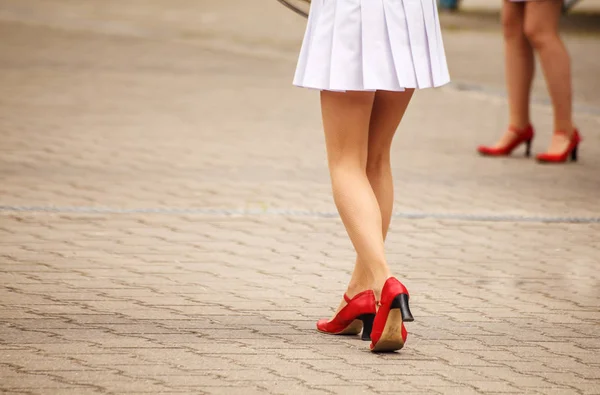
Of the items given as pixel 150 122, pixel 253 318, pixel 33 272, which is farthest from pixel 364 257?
pixel 150 122

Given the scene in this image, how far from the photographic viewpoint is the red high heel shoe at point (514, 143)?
8125 mm

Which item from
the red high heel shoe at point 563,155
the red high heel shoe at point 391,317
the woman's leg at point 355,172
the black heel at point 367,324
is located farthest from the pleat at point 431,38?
the red high heel shoe at point 563,155

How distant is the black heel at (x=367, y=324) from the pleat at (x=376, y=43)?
0.81m

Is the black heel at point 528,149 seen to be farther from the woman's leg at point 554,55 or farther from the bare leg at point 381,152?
the bare leg at point 381,152

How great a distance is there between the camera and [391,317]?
153 inches

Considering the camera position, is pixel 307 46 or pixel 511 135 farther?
pixel 511 135

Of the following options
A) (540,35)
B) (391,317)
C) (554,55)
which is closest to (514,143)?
(554,55)

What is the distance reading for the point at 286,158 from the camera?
7.99m

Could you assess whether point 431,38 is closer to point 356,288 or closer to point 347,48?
point 347,48

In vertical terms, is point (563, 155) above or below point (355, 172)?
below

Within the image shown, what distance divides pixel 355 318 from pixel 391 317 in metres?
0.30

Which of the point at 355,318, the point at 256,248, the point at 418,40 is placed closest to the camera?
the point at 418,40

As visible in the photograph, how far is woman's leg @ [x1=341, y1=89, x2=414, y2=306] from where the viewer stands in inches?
161

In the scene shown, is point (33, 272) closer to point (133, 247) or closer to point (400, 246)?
point (133, 247)
